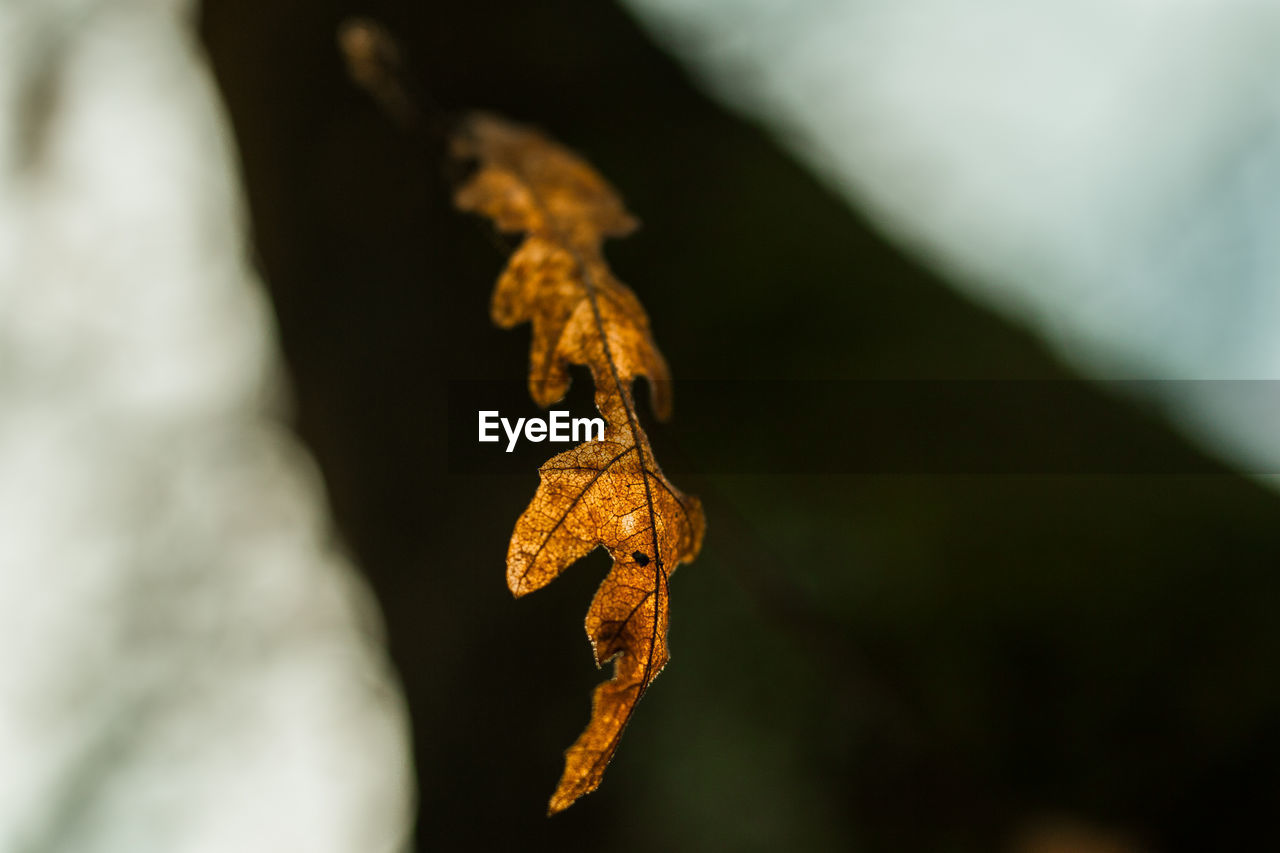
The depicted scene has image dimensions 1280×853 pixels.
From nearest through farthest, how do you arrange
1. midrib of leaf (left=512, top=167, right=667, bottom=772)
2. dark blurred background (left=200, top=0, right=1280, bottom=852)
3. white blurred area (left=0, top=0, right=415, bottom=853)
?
midrib of leaf (left=512, top=167, right=667, bottom=772) < dark blurred background (left=200, top=0, right=1280, bottom=852) < white blurred area (left=0, top=0, right=415, bottom=853)

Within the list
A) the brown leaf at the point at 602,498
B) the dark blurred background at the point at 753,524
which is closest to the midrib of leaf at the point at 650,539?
the brown leaf at the point at 602,498

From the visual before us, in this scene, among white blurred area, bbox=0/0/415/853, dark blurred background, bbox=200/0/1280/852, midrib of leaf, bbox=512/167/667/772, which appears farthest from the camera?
white blurred area, bbox=0/0/415/853

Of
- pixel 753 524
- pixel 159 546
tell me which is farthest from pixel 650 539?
pixel 159 546

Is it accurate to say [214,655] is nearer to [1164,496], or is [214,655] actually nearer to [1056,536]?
[1056,536]

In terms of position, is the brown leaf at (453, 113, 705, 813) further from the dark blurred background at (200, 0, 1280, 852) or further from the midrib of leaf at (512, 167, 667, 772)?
the dark blurred background at (200, 0, 1280, 852)

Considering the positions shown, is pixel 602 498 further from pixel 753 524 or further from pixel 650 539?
pixel 753 524

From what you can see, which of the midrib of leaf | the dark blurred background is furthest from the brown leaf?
the dark blurred background

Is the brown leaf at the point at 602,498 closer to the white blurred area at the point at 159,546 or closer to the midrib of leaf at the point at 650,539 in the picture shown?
the midrib of leaf at the point at 650,539
